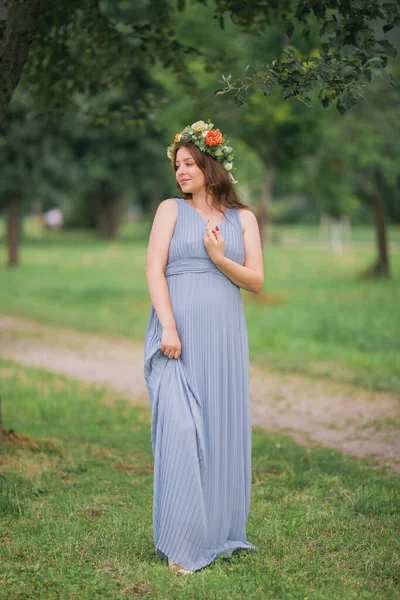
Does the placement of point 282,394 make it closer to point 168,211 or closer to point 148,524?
point 148,524

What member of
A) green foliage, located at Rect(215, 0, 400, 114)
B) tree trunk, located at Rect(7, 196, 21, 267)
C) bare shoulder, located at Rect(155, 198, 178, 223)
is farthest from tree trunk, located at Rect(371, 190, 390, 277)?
bare shoulder, located at Rect(155, 198, 178, 223)

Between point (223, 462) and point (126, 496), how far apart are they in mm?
1409

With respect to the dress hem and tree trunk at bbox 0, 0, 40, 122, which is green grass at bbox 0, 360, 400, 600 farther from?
tree trunk at bbox 0, 0, 40, 122

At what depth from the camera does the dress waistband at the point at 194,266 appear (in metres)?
4.03

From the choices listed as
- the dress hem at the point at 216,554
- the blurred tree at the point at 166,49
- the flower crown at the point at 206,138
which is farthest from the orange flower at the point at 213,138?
the dress hem at the point at 216,554

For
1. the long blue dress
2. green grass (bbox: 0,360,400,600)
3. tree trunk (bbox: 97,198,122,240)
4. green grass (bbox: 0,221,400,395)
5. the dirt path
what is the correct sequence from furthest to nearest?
1. tree trunk (bbox: 97,198,122,240)
2. green grass (bbox: 0,221,400,395)
3. the dirt path
4. the long blue dress
5. green grass (bbox: 0,360,400,600)

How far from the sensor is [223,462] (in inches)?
159

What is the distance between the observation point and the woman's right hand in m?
3.94

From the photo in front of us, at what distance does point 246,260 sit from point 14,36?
251 cm

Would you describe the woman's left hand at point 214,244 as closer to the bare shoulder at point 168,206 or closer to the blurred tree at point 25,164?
the bare shoulder at point 168,206

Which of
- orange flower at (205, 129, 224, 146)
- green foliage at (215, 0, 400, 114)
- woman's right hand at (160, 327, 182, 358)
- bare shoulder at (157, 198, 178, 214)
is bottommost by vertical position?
woman's right hand at (160, 327, 182, 358)

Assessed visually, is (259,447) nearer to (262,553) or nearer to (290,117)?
(262,553)

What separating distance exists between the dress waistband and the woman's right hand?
308mm

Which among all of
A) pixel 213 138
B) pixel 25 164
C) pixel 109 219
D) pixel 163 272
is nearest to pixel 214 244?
pixel 163 272
